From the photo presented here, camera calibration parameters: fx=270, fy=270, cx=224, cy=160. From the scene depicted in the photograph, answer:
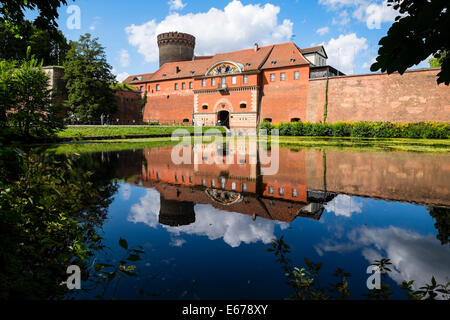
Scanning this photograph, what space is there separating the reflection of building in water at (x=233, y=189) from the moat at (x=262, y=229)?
0.08 ft

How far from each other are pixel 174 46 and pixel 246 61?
17184 mm

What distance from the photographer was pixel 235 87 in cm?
3603

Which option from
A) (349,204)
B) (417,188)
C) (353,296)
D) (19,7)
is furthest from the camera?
(417,188)

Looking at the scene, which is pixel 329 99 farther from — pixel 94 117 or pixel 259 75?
pixel 94 117

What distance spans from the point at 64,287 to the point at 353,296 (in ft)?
7.47

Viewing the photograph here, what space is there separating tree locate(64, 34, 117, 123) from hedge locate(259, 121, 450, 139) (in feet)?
68.8

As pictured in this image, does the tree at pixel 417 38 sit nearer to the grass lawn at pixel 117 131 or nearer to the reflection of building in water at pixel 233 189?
the reflection of building in water at pixel 233 189

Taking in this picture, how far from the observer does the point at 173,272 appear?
8.14 ft

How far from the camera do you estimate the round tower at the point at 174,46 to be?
4712cm

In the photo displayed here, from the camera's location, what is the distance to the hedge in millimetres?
22969

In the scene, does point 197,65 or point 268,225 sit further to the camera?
point 197,65

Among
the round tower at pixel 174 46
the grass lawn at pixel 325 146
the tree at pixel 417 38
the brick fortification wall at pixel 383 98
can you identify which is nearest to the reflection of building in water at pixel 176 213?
the tree at pixel 417 38

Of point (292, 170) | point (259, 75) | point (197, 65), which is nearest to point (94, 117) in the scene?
point (197, 65)

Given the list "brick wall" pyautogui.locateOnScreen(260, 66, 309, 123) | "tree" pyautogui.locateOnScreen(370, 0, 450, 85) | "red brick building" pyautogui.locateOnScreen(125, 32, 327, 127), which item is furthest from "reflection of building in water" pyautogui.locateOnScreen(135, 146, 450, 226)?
"red brick building" pyautogui.locateOnScreen(125, 32, 327, 127)
